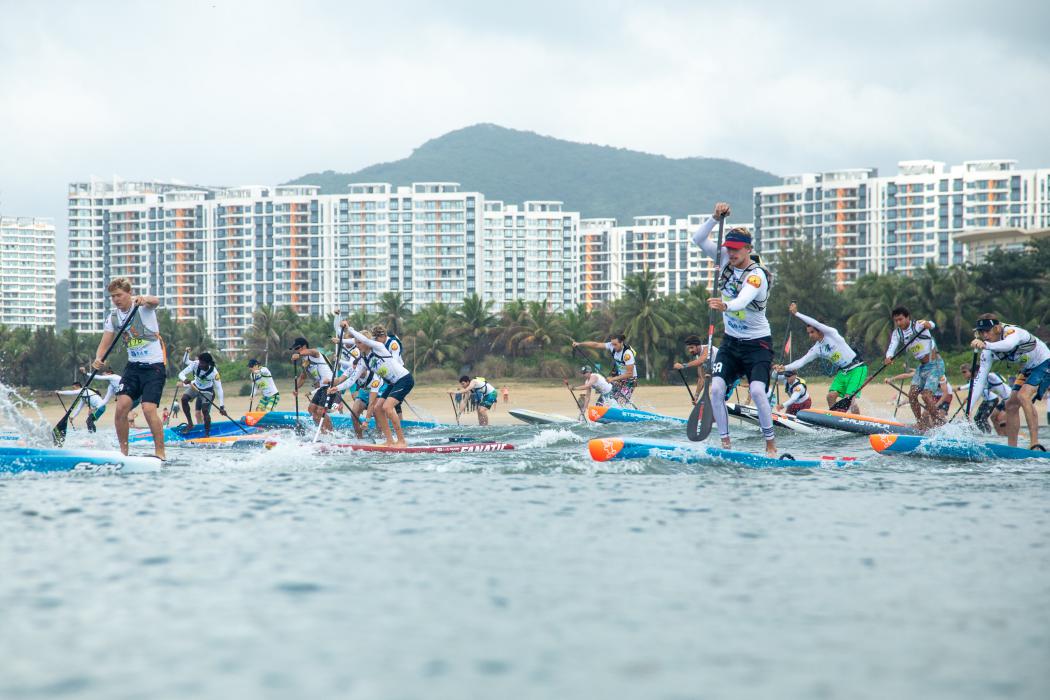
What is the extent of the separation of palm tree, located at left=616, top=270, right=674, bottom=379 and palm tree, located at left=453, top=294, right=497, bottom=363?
35.5ft

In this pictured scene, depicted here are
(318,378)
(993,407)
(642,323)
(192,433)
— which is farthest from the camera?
(642,323)

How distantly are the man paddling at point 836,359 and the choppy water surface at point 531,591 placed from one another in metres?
7.21

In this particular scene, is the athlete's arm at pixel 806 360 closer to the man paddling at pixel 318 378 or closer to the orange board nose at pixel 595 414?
the orange board nose at pixel 595 414

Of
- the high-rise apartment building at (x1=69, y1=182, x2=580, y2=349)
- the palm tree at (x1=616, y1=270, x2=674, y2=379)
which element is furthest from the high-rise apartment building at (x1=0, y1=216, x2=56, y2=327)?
the palm tree at (x1=616, y1=270, x2=674, y2=379)

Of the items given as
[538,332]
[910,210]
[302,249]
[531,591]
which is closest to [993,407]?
[531,591]

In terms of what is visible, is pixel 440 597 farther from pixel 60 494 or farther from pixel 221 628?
pixel 60 494

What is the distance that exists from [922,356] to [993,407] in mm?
1913

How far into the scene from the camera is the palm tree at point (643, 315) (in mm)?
61188

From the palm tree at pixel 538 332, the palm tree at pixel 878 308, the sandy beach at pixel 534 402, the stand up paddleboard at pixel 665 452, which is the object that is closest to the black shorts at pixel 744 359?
the stand up paddleboard at pixel 665 452

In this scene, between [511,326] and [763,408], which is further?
[511,326]

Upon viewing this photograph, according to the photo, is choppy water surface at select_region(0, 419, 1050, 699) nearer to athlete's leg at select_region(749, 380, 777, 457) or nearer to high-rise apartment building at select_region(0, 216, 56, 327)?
athlete's leg at select_region(749, 380, 777, 457)

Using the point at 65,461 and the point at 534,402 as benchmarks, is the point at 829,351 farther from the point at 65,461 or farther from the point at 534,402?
the point at 534,402

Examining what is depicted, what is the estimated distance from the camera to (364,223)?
15000cm

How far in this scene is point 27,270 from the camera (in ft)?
600
